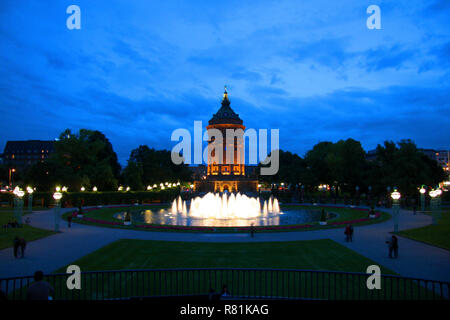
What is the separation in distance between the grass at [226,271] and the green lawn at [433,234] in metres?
5.89

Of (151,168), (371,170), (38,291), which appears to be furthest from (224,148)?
(38,291)

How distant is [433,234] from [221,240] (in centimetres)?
1504

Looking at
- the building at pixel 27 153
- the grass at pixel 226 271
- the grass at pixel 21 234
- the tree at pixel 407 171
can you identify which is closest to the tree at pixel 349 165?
the tree at pixel 407 171

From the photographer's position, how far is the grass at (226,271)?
1177cm

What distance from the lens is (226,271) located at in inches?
516

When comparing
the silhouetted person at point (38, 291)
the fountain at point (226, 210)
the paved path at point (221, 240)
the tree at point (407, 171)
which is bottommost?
the fountain at point (226, 210)

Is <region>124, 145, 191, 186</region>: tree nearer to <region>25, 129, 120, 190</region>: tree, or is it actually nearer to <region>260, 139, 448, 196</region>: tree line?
<region>25, 129, 120, 190</region>: tree

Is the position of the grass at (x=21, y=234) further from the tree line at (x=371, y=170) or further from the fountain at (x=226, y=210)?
the tree line at (x=371, y=170)

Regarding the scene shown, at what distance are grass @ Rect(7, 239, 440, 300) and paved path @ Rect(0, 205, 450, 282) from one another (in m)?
1.04

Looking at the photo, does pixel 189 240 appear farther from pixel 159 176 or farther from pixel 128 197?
pixel 159 176

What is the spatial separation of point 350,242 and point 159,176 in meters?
60.5

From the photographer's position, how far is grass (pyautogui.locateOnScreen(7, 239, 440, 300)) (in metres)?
11.8

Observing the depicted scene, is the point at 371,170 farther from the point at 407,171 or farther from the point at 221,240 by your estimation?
the point at 221,240
